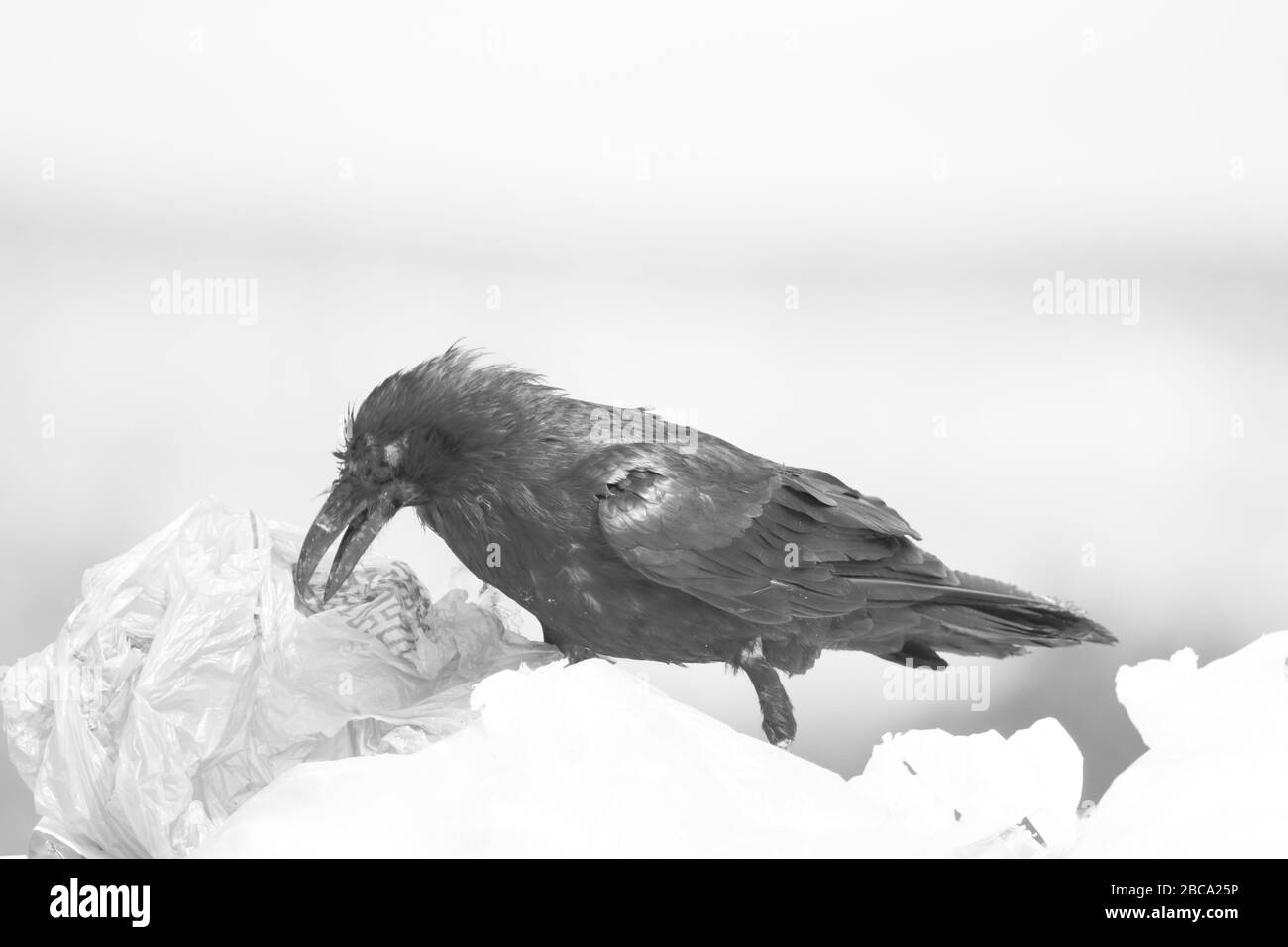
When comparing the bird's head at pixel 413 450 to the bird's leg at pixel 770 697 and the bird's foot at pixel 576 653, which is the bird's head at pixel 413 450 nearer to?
the bird's foot at pixel 576 653

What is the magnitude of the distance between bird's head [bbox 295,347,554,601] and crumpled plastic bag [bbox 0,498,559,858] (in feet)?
0.18

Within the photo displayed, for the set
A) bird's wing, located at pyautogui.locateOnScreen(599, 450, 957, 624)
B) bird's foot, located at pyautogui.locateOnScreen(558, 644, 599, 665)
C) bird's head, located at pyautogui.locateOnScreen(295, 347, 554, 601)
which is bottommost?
bird's foot, located at pyautogui.locateOnScreen(558, 644, 599, 665)

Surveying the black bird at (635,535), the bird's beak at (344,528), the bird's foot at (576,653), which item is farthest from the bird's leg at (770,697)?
the bird's beak at (344,528)

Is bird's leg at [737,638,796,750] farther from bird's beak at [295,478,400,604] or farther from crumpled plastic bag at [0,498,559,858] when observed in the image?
bird's beak at [295,478,400,604]

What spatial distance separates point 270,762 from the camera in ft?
3.25

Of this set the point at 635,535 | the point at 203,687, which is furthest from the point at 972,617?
the point at 203,687

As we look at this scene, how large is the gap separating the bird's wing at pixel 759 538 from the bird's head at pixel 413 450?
11 cm

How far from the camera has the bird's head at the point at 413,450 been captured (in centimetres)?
100

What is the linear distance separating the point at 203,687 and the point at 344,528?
17 centimetres

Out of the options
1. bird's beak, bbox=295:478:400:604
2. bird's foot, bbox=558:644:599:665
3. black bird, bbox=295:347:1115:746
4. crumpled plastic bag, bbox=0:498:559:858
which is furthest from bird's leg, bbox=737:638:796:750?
bird's beak, bbox=295:478:400:604

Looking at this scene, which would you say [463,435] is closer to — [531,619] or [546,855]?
[531,619]

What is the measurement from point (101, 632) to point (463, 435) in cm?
33

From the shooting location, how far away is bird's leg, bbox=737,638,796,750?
3.48ft
